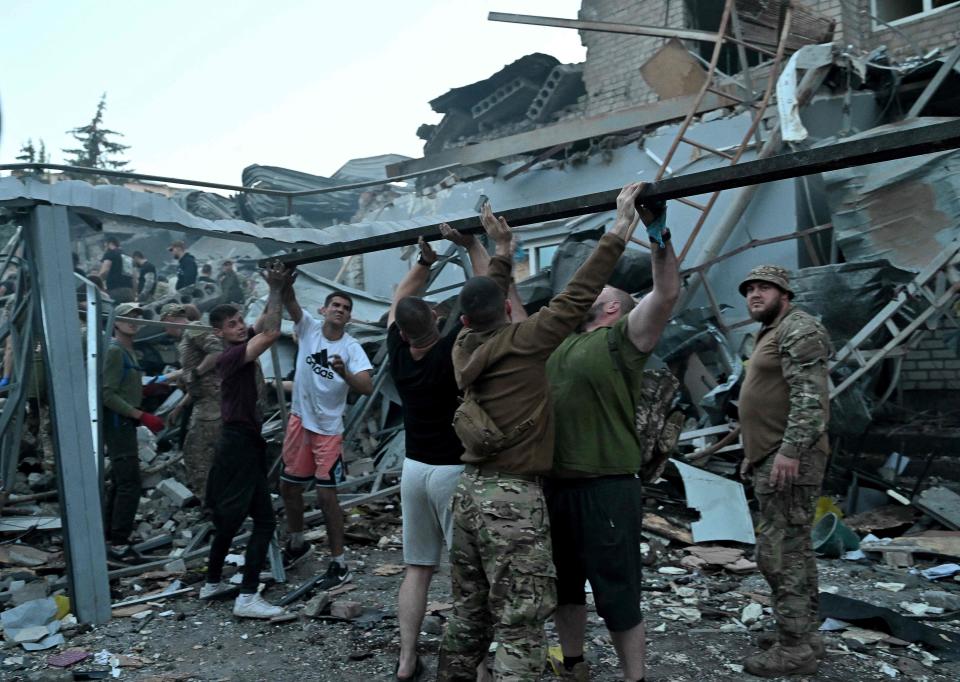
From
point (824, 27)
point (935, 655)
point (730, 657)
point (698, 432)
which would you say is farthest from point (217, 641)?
point (824, 27)

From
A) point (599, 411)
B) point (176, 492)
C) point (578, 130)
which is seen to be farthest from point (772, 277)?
point (578, 130)

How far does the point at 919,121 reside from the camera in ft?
26.8

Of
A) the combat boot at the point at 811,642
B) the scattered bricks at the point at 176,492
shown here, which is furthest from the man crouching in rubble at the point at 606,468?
the scattered bricks at the point at 176,492

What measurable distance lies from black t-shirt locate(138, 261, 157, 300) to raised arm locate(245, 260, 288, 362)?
8073mm

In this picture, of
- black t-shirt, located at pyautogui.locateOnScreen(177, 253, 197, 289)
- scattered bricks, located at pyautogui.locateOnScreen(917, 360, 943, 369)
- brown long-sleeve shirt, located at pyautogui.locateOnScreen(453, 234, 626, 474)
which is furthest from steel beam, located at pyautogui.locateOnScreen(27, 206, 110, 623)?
scattered bricks, located at pyautogui.locateOnScreen(917, 360, 943, 369)

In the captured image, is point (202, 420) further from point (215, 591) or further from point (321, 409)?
point (215, 591)

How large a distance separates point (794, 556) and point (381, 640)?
226 cm

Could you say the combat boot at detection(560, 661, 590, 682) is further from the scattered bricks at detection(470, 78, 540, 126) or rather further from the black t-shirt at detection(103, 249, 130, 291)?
the scattered bricks at detection(470, 78, 540, 126)

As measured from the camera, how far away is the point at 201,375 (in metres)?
6.30

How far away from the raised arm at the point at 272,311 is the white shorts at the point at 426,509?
54.1 inches

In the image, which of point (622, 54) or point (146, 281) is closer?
point (146, 281)

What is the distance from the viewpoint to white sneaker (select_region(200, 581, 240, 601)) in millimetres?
5125

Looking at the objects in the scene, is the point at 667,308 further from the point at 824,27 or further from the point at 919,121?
the point at 824,27

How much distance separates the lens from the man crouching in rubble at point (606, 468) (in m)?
3.28
